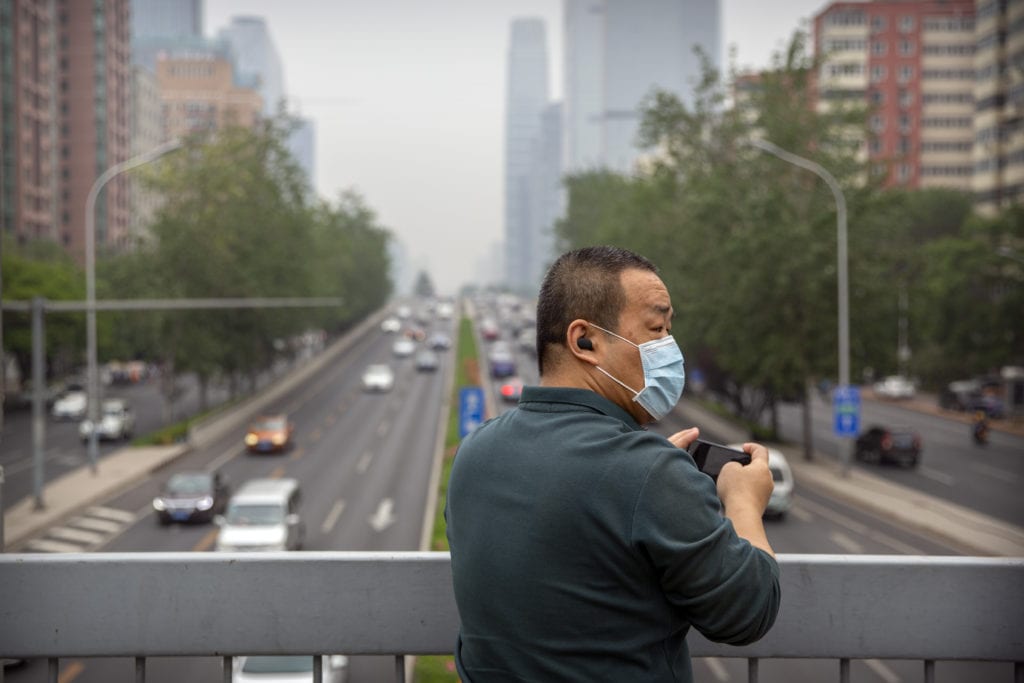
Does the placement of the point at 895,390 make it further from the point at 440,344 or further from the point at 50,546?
the point at 50,546

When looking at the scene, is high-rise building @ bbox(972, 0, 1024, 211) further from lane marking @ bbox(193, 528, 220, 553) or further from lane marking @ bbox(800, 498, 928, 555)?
lane marking @ bbox(193, 528, 220, 553)

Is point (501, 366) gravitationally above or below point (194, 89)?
below

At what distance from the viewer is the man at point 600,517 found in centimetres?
229

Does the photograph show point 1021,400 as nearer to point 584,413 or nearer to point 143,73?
point 584,413

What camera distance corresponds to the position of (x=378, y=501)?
3095 centimetres

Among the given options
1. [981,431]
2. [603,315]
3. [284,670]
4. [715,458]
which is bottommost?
[981,431]

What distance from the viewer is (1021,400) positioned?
2261 inches

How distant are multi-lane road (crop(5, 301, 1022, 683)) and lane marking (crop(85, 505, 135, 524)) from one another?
30 mm

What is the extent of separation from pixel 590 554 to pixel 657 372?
54 cm

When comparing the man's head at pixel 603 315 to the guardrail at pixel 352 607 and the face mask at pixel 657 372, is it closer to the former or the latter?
the face mask at pixel 657 372

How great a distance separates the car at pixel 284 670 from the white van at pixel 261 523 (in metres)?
9.64

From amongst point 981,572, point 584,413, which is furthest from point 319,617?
point 981,572

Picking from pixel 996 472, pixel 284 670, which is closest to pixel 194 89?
pixel 996 472

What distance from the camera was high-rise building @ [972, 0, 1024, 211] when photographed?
68.3 meters
